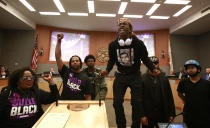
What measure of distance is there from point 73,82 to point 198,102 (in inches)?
62.1

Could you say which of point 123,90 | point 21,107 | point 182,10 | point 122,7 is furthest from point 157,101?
point 182,10

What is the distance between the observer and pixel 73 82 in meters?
1.60

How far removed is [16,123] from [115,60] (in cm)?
112

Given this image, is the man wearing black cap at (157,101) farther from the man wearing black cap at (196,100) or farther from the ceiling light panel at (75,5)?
the ceiling light panel at (75,5)

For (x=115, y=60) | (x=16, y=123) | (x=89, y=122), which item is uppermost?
(x=115, y=60)

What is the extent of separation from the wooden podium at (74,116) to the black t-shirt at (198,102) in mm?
1282

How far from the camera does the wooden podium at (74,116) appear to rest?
60cm

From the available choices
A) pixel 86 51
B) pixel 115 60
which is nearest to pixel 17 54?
pixel 86 51

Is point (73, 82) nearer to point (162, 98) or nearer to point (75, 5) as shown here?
point (162, 98)

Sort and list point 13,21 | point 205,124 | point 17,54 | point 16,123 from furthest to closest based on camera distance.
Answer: point 17,54
point 13,21
point 205,124
point 16,123

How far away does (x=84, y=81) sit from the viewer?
1.65 metres

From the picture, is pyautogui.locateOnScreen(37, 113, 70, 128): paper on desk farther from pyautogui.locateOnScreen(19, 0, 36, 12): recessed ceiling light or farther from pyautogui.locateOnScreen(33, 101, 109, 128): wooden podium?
pyautogui.locateOnScreen(19, 0, 36, 12): recessed ceiling light

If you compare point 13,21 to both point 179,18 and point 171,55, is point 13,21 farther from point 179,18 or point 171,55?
point 171,55

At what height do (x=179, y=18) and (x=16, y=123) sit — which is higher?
(x=179, y=18)
